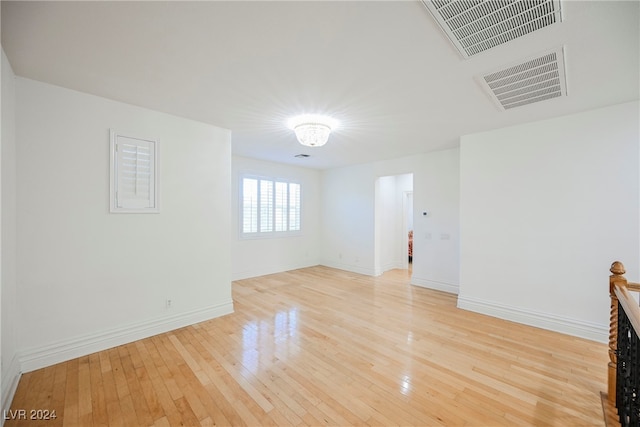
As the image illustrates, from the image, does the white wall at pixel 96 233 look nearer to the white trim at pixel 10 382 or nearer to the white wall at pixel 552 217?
the white trim at pixel 10 382

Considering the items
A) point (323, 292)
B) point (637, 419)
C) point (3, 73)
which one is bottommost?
point (323, 292)

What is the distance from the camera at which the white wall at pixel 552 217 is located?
278 cm

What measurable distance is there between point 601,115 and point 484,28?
246 cm

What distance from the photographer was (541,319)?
319cm

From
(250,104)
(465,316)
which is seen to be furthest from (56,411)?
(465,316)

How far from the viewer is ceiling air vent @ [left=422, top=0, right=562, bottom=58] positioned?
1.44m

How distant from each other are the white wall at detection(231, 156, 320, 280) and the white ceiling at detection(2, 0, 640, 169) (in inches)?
99.5

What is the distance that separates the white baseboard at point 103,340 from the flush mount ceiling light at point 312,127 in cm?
262

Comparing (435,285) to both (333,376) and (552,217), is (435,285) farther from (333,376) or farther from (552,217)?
(333,376)

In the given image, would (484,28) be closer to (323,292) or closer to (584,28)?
(584,28)

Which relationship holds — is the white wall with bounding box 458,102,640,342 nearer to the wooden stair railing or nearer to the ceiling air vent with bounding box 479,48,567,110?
the ceiling air vent with bounding box 479,48,567,110

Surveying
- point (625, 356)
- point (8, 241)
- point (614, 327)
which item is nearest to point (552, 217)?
point (614, 327)

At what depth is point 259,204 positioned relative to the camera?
19.1ft

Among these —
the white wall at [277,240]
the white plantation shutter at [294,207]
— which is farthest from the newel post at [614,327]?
the white plantation shutter at [294,207]
